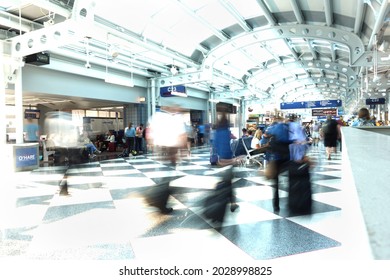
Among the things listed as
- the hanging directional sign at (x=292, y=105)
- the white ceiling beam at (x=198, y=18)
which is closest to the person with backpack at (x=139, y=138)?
the white ceiling beam at (x=198, y=18)

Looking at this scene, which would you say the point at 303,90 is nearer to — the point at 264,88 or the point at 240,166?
the point at 264,88

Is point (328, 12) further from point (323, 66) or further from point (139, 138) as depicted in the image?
point (139, 138)

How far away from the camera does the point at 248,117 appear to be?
25469 millimetres

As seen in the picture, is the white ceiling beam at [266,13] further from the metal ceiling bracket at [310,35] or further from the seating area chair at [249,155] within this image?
the seating area chair at [249,155]

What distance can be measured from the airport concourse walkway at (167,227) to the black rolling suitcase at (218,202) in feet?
0.38

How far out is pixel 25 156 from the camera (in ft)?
27.2

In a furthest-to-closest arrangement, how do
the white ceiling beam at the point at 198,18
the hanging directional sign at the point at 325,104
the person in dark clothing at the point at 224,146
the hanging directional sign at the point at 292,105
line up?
the hanging directional sign at the point at 325,104 < the hanging directional sign at the point at 292,105 < the white ceiling beam at the point at 198,18 < the person in dark clothing at the point at 224,146

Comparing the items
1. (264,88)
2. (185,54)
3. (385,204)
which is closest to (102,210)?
(385,204)

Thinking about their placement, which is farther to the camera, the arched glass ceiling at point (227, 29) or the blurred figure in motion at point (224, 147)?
the arched glass ceiling at point (227, 29)

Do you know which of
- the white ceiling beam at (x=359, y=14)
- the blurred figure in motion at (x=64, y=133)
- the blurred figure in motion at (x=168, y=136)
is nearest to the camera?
the blurred figure in motion at (x=168, y=136)

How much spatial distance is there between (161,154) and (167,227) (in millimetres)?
1225

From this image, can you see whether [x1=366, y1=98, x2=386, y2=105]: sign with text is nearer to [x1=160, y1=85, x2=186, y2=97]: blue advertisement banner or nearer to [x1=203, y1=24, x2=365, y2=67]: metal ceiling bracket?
[x1=160, y1=85, x2=186, y2=97]: blue advertisement banner

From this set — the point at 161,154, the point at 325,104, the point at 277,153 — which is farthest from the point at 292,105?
the point at 161,154

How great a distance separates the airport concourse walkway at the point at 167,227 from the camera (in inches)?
98.2
